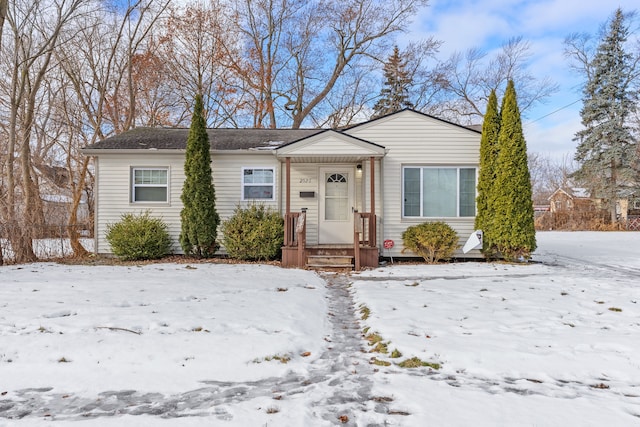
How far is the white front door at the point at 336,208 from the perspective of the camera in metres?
10.7

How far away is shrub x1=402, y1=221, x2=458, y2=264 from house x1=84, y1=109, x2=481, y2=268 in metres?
0.40

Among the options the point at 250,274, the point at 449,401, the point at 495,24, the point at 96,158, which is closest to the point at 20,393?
the point at 449,401

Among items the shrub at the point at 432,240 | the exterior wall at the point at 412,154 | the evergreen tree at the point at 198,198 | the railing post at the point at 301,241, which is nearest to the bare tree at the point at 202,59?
the evergreen tree at the point at 198,198

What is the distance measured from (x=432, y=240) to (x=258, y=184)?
479 centimetres

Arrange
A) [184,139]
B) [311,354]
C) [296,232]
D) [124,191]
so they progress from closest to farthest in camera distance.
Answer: [311,354] < [296,232] < [124,191] < [184,139]

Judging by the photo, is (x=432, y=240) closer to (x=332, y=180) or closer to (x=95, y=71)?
(x=332, y=180)

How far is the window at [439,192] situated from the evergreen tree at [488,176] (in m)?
0.40

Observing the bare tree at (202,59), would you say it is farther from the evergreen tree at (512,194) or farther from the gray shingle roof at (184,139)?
the evergreen tree at (512,194)

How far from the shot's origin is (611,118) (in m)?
24.9

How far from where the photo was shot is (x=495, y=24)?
14102 millimetres

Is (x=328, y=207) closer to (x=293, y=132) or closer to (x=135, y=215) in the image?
(x=293, y=132)

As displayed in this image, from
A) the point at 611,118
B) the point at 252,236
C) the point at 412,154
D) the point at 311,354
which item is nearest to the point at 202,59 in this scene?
the point at 252,236

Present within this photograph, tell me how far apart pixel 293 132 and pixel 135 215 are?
208 inches

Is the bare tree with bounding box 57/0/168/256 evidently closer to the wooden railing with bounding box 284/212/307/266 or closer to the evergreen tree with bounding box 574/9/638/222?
the wooden railing with bounding box 284/212/307/266
